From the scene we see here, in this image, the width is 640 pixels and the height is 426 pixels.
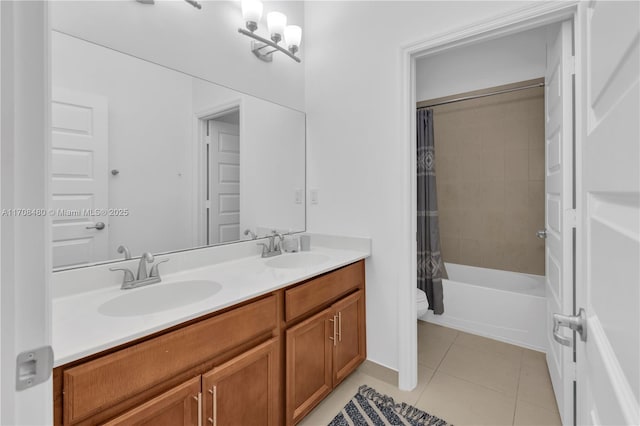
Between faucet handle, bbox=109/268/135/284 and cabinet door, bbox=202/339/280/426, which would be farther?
faucet handle, bbox=109/268/135/284

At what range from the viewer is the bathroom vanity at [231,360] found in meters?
0.82

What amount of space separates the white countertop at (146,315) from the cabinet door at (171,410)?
0.23 metres

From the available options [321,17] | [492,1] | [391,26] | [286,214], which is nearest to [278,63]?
[321,17]

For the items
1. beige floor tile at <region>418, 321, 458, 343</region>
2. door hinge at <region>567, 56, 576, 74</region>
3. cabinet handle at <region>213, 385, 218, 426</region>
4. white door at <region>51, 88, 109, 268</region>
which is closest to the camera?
cabinet handle at <region>213, 385, 218, 426</region>

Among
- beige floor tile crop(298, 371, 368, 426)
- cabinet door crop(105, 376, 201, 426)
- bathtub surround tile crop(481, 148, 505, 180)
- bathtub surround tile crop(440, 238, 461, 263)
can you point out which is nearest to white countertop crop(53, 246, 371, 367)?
cabinet door crop(105, 376, 201, 426)

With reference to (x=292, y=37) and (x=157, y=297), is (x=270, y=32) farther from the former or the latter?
(x=157, y=297)

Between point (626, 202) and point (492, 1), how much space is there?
169 cm

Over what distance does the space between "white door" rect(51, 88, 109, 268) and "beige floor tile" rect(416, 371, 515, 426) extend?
183 centimetres

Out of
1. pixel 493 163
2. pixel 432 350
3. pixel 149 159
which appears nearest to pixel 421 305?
pixel 432 350

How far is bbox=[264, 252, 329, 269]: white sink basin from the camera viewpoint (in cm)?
187

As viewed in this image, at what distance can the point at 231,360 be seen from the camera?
1144 mm

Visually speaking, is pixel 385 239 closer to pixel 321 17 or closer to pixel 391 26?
pixel 391 26

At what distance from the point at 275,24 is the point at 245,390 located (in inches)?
79.1

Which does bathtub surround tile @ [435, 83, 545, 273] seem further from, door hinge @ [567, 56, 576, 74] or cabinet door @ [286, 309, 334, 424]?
cabinet door @ [286, 309, 334, 424]
